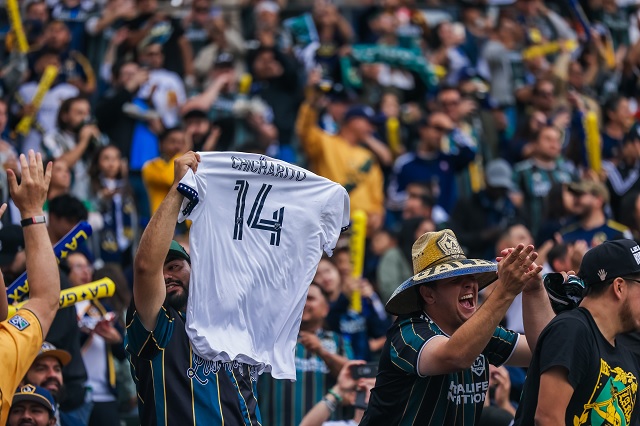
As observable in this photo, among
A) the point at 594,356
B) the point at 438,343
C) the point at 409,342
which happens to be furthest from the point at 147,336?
the point at 594,356

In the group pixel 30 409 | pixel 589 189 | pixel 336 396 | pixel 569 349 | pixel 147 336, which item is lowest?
pixel 589 189

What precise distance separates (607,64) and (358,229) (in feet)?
25.3

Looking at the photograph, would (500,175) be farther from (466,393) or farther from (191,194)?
(191,194)

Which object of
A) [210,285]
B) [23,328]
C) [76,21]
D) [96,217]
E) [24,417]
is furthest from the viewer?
[76,21]

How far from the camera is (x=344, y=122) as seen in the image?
48.5 feet

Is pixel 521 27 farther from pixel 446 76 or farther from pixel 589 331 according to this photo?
pixel 589 331

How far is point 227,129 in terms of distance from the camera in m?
14.4

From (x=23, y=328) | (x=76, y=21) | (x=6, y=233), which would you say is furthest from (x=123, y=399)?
(x=76, y=21)

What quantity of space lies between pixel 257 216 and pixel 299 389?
2.88 m

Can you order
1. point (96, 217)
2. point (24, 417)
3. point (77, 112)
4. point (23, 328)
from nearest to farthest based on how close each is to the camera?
point (23, 328) < point (24, 417) < point (96, 217) < point (77, 112)

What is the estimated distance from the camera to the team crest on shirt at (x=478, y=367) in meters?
6.41

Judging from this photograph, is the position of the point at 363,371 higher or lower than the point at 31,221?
lower

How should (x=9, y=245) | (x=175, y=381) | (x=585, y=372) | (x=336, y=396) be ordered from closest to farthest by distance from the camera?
(x=585, y=372), (x=175, y=381), (x=336, y=396), (x=9, y=245)

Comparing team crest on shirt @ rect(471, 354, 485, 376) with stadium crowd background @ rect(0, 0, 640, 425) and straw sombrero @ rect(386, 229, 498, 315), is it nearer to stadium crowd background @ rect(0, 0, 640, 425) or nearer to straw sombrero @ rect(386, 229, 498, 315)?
straw sombrero @ rect(386, 229, 498, 315)
